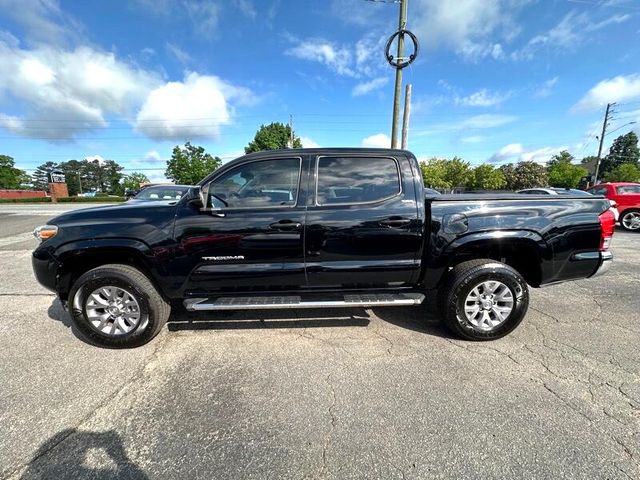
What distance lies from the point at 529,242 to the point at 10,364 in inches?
199

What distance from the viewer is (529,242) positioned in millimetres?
3086

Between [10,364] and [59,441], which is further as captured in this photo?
[10,364]

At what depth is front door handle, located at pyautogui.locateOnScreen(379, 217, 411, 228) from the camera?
9.87ft

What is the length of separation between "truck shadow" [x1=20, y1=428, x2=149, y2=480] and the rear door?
1.91 metres

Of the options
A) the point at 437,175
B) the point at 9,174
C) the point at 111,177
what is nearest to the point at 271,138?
the point at 437,175

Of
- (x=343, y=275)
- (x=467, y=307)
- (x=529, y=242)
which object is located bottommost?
(x=467, y=307)

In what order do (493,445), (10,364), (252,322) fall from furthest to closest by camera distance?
(252,322) → (10,364) → (493,445)

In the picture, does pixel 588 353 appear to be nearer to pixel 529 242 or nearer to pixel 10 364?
pixel 529 242

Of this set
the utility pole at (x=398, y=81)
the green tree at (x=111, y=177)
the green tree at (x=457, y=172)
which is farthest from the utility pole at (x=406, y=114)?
the green tree at (x=111, y=177)

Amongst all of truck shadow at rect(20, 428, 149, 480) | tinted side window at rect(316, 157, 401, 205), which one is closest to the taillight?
tinted side window at rect(316, 157, 401, 205)

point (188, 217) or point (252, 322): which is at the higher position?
point (188, 217)

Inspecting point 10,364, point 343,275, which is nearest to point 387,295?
point 343,275

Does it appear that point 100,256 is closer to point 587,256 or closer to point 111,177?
point 587,256

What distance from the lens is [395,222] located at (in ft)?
9.90
